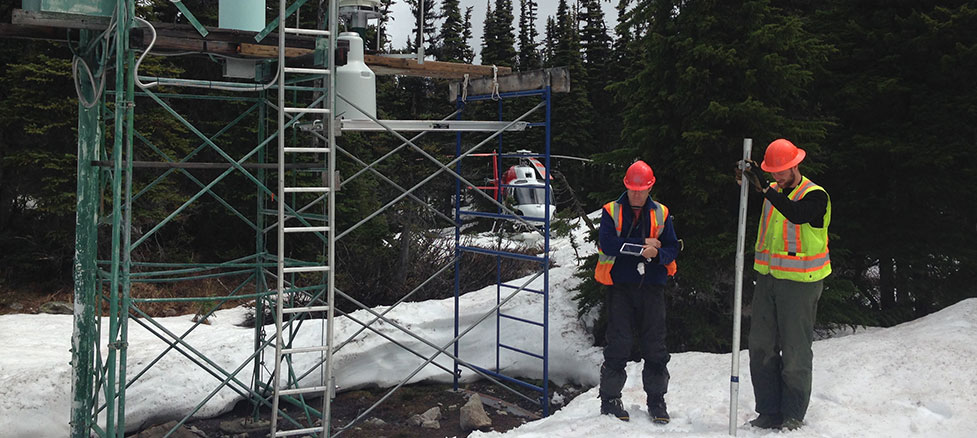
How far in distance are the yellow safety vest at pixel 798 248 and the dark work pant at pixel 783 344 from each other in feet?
0.26

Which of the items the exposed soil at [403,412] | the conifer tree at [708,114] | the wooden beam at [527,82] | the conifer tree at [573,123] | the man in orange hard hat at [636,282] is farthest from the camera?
the conifer tree at [573,123]

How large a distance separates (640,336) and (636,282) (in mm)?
438

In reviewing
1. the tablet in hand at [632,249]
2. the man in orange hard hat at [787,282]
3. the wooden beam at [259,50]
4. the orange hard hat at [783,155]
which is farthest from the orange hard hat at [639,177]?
the wooden beam at [259,50]

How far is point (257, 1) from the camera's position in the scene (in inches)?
291

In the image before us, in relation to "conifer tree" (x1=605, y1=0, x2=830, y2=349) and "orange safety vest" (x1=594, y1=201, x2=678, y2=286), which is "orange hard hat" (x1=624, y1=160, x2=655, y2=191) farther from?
"conifer tree" (x1=605, y1=0, x2=830, y2=349)

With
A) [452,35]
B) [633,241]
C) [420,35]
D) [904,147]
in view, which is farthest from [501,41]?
[633,241]

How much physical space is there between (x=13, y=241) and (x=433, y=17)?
94.8 feet

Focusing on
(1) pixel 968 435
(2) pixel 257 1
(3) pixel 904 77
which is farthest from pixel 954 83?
(2) pixel 257 1

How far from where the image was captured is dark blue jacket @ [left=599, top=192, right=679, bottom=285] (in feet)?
22.2

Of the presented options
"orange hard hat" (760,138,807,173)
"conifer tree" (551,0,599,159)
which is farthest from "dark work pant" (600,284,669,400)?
"conifer tree" (551,0,599,159)

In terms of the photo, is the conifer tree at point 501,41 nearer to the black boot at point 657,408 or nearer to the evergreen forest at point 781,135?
the evergreen forest at point 781,135

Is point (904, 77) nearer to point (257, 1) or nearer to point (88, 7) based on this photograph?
point (257, 1)

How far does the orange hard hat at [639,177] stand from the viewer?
21.9ft

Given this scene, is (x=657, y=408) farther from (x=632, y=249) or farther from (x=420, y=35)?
(x=420, y=35)
